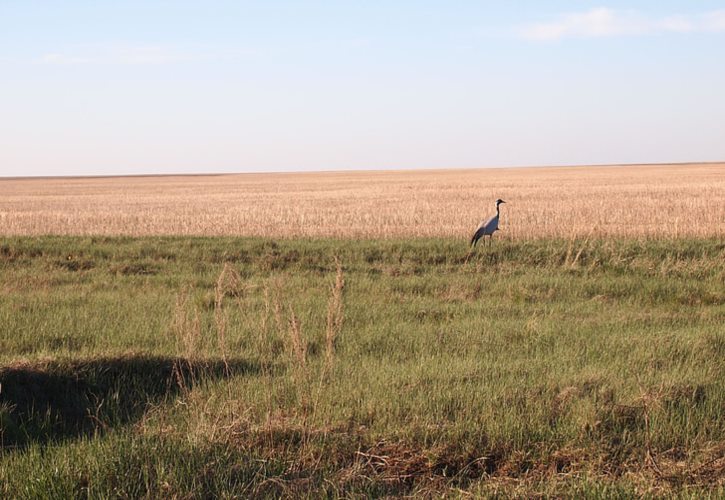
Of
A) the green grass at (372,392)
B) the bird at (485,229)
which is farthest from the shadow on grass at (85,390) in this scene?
the bird at (485,229)

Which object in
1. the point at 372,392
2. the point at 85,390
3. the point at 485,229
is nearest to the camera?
the point at 372,392

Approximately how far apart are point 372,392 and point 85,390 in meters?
2.65

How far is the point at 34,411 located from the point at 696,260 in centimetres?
1215

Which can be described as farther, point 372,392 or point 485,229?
point 485,229

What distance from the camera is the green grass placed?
5102 mm

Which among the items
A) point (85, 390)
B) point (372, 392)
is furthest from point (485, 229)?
point (85, 390)

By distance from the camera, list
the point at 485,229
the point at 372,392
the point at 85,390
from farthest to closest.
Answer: the point at 485,229 < the point at 85,390 < the point at 372,392

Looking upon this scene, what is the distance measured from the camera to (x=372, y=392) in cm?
660

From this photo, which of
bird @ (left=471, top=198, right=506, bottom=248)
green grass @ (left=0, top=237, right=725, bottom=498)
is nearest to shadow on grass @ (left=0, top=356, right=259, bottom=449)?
green grass @ (left=0, top=237, right=725, bottom=498)

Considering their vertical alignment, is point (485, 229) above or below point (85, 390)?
above

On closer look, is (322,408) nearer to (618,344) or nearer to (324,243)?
(618,344)

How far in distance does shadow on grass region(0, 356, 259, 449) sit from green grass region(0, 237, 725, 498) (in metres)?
0.02

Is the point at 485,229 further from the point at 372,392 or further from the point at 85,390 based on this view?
the point at 85,390

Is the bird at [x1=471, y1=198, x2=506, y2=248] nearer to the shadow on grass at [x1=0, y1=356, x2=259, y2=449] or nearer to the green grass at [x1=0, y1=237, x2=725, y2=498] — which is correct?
the green grass at [x1=0, y1=237, x2=725, y2=498]
